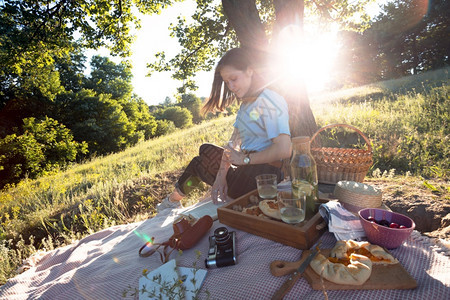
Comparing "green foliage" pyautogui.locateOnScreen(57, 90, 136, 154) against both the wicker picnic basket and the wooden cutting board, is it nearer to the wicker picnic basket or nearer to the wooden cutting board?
the wicker picnic basket

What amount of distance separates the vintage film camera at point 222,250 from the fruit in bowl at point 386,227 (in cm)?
93

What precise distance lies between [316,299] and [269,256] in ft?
1.29

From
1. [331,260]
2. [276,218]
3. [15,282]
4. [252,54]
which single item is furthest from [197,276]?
[252,54]

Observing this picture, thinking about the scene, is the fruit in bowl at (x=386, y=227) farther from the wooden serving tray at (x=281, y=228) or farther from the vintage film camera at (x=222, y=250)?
the vintage film camera at (x=222, y=250)

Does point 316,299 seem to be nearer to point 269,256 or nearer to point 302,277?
point 302,277

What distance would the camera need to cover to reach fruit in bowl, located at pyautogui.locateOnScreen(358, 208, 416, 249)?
1.31 m

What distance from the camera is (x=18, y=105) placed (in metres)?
17.9

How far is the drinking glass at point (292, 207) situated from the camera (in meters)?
1.50

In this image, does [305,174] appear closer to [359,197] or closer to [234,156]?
[359,197]

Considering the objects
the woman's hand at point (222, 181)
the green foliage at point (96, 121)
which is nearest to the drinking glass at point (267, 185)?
the woman's hand at point (222, 181)

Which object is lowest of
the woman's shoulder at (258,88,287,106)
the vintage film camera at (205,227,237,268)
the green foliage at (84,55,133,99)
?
the vintage film camera at (205,227,237,268)

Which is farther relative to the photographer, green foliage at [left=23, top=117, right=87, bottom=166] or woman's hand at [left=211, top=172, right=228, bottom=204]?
green foliage at [left=23, top=117, right=87, bottom=166]

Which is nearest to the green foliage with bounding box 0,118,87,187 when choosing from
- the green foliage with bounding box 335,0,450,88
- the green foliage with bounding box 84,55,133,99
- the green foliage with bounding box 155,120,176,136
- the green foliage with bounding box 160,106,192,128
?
the green foliage with bounding box 84,55,133,99

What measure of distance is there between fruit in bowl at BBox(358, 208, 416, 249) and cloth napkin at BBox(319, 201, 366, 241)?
2.6 inches
